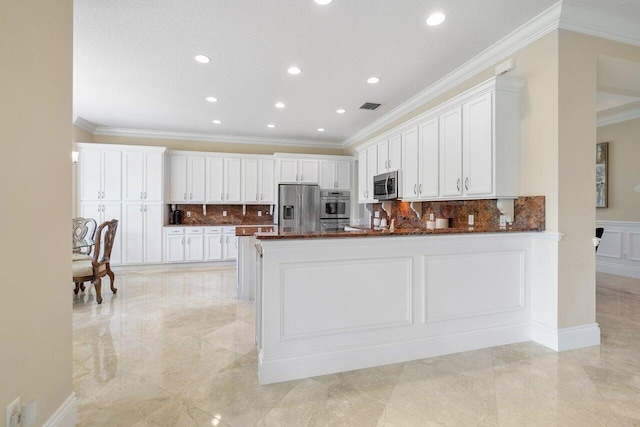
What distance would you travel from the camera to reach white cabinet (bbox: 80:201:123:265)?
19.2ft

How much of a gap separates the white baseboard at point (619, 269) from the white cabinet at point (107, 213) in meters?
8.95

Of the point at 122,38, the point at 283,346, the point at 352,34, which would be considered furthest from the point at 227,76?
the point at 283,346

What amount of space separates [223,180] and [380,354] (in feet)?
17.7

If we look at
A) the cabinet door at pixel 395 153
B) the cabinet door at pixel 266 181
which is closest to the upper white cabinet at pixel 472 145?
the cabinet door at pixel 395 153

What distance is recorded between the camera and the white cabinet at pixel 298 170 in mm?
6859

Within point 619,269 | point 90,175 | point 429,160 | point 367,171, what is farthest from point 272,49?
point 619,269

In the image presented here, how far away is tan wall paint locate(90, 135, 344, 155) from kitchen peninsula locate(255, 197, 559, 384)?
520 centimetres

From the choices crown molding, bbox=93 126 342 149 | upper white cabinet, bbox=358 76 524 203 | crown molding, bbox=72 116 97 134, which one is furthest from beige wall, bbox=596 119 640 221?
crown molding, bbox=72 116 97 134

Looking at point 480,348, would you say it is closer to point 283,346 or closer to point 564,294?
point 564,294

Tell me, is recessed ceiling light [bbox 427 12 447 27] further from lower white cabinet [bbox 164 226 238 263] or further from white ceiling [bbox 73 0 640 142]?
lower white cabinet [bbox 164 226 238 263]

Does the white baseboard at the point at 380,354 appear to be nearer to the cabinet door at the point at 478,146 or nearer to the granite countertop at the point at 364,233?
the granite countertop at the point at 364,233

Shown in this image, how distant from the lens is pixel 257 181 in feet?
23.0

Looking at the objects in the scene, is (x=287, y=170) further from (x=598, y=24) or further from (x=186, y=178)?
(x=598, y=24)

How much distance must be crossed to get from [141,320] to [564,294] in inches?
159
